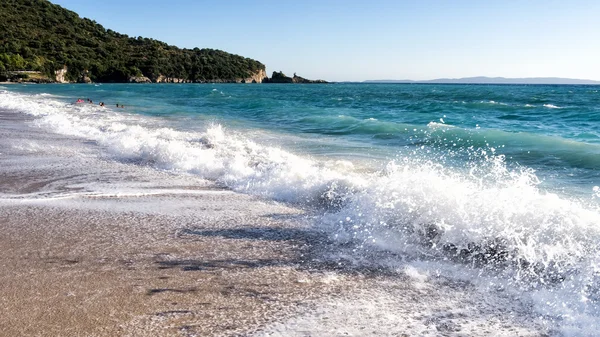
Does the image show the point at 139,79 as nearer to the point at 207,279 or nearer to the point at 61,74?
the point at 61,74

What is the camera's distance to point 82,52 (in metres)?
122

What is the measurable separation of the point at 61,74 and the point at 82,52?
1756cm

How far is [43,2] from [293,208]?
150944mm

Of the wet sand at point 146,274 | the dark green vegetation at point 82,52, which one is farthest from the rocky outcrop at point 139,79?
the wet sand at point 146,274

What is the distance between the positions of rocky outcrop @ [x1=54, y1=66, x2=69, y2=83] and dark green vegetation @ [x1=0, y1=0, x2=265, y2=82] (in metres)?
1.03

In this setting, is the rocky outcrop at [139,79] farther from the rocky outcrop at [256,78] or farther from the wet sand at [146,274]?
the wet sand at [146,274]

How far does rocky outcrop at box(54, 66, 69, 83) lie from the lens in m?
105

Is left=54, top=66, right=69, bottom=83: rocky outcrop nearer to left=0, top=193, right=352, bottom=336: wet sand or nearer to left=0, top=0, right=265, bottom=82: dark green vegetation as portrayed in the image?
left=0, top=0, right=265, bottom=82: dark green vegetation

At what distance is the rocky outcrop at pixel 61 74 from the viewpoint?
105m

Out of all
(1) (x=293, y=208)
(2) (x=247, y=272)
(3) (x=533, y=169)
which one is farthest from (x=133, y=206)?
(3) (x=533, y=169)

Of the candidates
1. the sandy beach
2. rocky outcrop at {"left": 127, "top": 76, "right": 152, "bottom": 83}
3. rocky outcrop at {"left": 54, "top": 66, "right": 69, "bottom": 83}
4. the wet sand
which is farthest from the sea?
rocky outcrop at {"left": 127, "top": 76, "right": 152, "bottom": 83}

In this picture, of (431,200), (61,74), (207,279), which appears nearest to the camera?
(207,279)

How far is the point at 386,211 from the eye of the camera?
557 cm

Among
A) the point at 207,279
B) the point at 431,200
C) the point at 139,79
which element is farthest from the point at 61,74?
the point at 207,279
